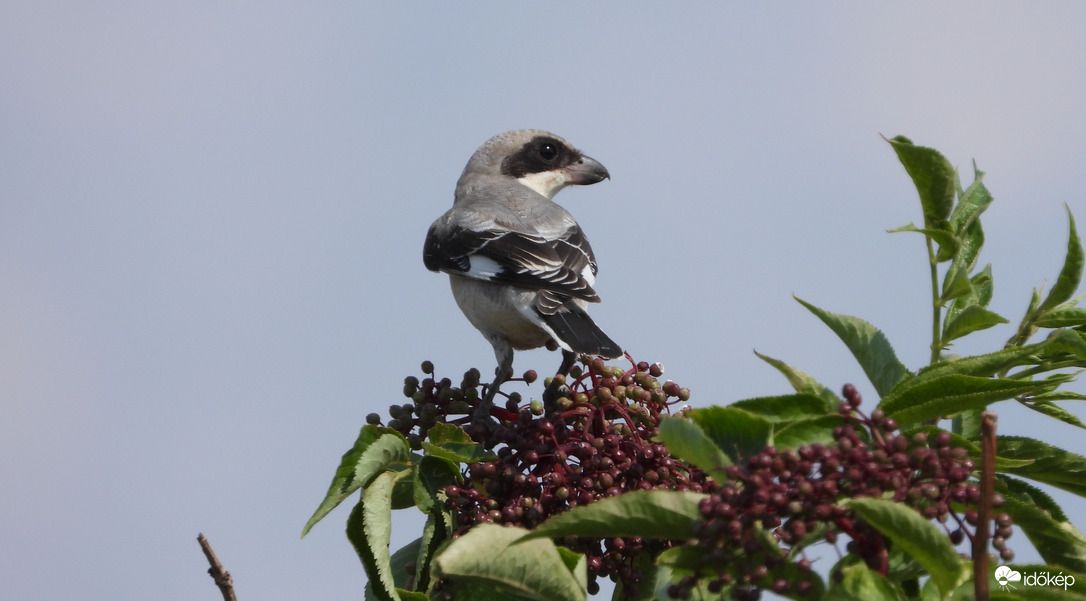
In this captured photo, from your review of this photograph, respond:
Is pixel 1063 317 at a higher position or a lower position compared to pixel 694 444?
higher

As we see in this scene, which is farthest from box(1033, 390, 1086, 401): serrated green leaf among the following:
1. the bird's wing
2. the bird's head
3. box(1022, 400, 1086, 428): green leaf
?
A: the bird's head

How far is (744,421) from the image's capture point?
2.39m

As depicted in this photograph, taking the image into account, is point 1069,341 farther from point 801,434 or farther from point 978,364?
point 801,434

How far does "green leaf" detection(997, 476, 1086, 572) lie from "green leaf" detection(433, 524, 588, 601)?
3.13 feet

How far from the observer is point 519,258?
18.9 feet

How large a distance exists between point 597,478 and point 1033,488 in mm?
1124

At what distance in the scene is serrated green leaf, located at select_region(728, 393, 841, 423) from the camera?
Result: 2521 millimetres

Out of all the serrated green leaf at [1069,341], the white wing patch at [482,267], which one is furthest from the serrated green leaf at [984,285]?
the white wing patch at [482,267]

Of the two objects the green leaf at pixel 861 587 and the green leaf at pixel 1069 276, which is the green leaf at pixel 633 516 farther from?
the green leaf at pixel 1069 276

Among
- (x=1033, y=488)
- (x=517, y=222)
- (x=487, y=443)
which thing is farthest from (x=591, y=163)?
(x=1033, y=488)

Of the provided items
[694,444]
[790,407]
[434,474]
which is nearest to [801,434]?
[790,407]

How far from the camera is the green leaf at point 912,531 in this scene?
2.03 m

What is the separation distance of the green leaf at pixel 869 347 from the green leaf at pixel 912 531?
1.01 meters

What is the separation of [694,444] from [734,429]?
12 centimetres
